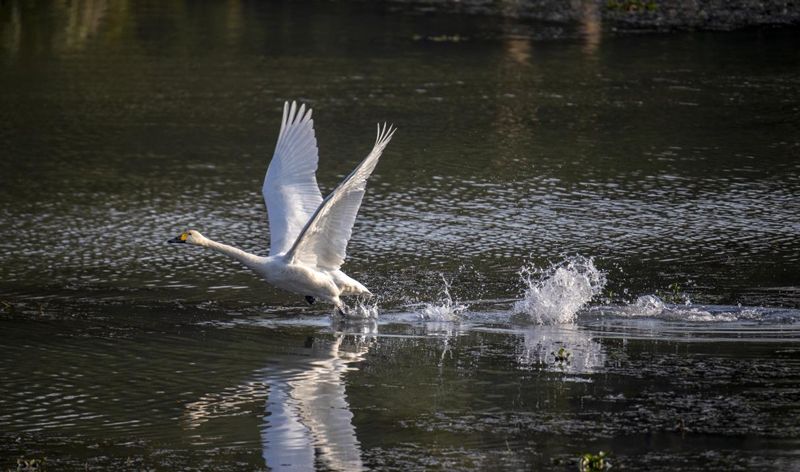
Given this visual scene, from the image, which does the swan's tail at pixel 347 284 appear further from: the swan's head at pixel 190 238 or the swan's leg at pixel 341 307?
the swan's head at pixel 190 238

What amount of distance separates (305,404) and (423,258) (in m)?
4.78

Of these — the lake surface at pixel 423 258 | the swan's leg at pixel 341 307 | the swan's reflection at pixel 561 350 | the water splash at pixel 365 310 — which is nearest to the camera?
the lake surface at pixel 423 258

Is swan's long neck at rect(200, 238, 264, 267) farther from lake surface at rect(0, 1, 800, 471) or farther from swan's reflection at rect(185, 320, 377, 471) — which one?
swan's reflection at rect(185, 320, 377, 471)

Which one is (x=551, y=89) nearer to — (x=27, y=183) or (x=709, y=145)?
(x=709, y=145)

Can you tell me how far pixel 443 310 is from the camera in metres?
12.4

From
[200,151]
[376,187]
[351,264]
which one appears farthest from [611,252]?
[200,151]

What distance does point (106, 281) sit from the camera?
1359 cm

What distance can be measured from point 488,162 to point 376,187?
1896 mm

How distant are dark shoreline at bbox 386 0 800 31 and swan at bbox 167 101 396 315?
17.5 meters

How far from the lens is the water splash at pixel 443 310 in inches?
485

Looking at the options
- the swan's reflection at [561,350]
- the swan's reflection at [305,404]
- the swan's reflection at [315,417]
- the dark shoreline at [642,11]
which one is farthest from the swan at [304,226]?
the dark shoreline at [642,11]

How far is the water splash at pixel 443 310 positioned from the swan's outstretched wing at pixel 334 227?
928 mm

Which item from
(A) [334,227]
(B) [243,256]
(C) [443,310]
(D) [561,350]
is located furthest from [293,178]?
(D) [561,350]

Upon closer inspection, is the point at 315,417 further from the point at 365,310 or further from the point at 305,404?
the point at 365,310
